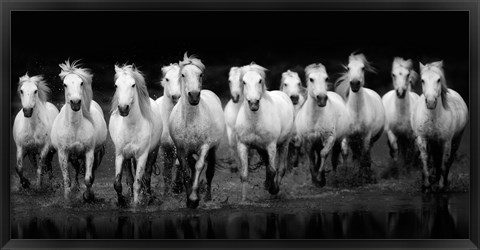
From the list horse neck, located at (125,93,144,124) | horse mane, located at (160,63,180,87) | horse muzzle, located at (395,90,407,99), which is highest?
horse mane, located at (160,63,180,87)

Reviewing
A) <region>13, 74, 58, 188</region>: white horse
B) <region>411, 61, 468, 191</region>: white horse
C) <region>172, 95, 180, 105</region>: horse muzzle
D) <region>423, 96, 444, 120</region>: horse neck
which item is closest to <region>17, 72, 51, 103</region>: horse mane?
<region>13, 74, 58, 188</region>: white horse

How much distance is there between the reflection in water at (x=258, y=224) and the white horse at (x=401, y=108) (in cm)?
55

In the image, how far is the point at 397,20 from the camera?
8.24 metres

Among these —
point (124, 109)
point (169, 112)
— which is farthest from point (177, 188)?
point (124, 109)

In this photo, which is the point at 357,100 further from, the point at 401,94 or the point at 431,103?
the point at 431,103

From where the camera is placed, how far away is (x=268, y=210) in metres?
8.30

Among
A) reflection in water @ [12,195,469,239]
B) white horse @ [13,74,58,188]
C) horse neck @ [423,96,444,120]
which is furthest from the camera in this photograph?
horse neck @ [423,96,444,120]

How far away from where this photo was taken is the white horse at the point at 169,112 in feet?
27.1

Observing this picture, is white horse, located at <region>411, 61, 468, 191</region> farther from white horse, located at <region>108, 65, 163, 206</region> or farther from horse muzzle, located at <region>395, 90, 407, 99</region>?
white horse, located at <region>108, 65, 163, 206</region>

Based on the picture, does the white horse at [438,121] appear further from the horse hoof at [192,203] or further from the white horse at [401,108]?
the horse hoof at [192,203]

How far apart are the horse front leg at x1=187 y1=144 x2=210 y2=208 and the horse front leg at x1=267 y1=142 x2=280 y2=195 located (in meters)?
0.55

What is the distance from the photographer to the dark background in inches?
324

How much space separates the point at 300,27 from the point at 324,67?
0.41 metres
